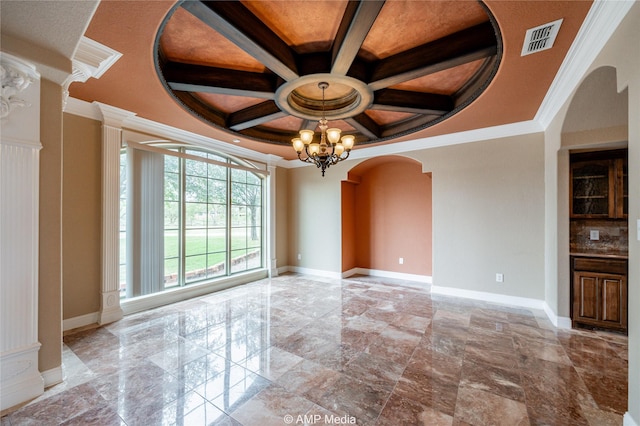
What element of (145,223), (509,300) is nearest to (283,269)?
(145,223)

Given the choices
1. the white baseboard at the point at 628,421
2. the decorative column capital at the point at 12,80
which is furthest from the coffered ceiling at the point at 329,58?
the white baseboard at the point at 628,421

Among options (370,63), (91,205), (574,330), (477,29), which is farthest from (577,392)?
(91,205)

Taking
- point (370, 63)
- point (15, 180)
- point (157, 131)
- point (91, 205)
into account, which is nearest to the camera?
point (15, 180)

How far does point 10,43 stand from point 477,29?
139 inches

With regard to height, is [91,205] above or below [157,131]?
below

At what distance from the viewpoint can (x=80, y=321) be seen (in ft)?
10.7

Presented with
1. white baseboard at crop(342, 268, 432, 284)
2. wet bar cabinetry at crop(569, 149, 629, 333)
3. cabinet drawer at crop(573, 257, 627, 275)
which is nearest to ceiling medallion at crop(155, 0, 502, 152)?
wet bar cabinetry at crop(569, 149, 629, 333)

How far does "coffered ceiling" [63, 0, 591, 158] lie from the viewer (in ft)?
6.28

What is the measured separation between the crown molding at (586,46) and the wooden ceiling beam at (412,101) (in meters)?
1.08

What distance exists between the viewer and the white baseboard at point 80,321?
3.17 meters

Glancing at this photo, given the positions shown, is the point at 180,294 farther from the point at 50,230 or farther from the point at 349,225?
the point at 349,225

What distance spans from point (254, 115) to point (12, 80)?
7.74 feet

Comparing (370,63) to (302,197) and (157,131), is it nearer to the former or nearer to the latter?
(157,131)

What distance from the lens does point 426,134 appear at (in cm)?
444
